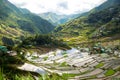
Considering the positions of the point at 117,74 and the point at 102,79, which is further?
the point at 117,74

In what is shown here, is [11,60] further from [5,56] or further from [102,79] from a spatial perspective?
[102,79]

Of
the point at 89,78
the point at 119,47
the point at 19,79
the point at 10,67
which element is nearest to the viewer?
the point at 19,79

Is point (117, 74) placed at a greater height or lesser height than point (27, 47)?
lesser

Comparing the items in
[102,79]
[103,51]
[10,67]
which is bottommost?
[102,79]

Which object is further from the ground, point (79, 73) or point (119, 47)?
point (119, 47)

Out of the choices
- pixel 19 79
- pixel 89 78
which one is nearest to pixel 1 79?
pixel 19 79

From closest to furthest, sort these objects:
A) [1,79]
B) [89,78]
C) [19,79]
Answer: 1. [1,79]
2. [19,79]
3. [89,78]

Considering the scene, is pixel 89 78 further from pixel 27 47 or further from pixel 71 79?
pixel 27 47

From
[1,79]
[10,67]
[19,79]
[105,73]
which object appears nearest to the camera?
[1,79]

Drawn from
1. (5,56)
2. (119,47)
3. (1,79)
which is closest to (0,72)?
(1,79)
